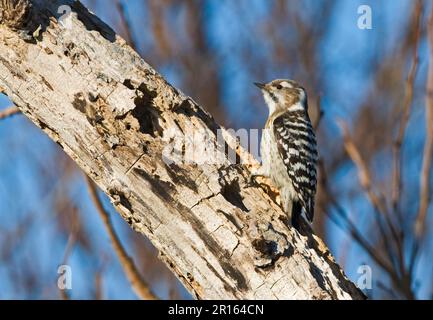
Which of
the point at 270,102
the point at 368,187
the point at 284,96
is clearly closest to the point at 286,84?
the point at 284,96

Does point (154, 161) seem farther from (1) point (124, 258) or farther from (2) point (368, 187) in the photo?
(2) point (368, 187)

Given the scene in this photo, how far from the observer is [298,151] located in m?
6.36

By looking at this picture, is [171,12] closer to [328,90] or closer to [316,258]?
[328,90]

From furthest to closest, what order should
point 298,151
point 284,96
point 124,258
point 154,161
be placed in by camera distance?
1. point 284,96
2. point 298,151
3. point 124,258
4. point 154,161

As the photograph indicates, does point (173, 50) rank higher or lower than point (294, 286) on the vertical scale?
higher

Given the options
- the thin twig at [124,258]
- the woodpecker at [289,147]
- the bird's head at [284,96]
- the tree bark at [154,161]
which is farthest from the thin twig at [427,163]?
the bird's head at [284,96]

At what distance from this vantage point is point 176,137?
4387 millimetres

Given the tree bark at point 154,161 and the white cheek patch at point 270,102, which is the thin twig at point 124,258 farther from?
the white cheek patch at point 270,102

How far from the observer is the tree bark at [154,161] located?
4043 mm

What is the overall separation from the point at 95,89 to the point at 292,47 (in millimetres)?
5355

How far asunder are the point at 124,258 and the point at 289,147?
246 centimetres

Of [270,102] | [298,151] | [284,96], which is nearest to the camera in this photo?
[298,151]

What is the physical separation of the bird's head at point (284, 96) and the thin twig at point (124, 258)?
317 centimetres
